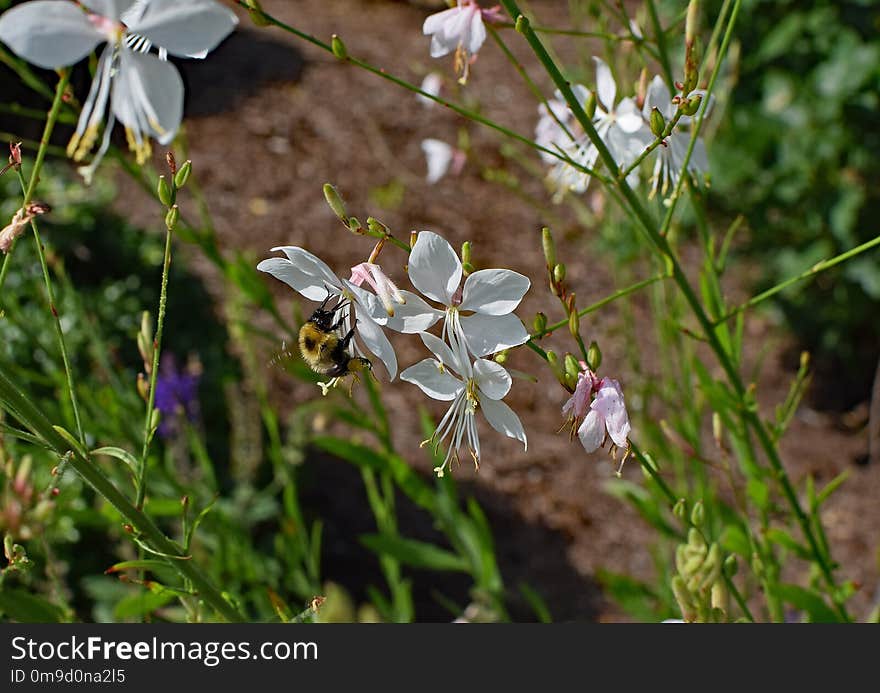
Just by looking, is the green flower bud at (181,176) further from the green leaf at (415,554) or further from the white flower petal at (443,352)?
the green leaf at (415,554)

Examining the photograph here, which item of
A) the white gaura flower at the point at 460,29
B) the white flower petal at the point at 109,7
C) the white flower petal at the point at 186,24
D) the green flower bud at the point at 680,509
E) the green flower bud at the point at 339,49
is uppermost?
the white gaura flower at the point at 460,29

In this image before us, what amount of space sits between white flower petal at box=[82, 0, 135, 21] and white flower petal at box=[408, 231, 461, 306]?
0.32 metres

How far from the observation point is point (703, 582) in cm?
100

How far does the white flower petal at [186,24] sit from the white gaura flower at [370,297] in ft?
0.78

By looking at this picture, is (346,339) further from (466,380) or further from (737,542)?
(737,542)

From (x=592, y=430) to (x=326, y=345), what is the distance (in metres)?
0.40

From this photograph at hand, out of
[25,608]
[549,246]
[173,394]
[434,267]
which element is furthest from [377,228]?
[173,394]

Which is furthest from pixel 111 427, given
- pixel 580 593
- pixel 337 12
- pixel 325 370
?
pixel 337 12

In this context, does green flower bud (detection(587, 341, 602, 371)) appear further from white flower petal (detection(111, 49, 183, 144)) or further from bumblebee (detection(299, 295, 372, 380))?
white flower petal (detection(111, 49, 183, 144))

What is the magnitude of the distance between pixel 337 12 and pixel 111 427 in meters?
5.40

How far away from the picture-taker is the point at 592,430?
0.97m

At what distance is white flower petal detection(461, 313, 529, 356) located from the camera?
923 millimetres

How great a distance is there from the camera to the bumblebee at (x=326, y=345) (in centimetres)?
120

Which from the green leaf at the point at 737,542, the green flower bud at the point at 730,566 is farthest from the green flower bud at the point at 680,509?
the green leaf at the point at 737,542
